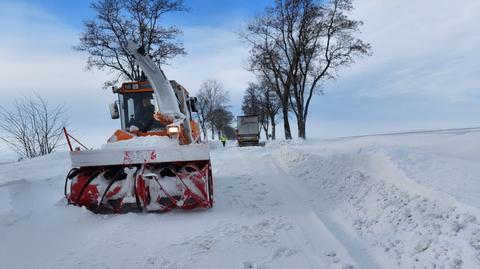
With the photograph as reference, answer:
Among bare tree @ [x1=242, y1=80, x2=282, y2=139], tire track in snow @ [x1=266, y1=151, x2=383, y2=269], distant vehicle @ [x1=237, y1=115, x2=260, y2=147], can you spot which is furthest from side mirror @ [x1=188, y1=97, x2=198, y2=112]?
bare tree @ [x1=242, y1=80, x2=282, y2=139]

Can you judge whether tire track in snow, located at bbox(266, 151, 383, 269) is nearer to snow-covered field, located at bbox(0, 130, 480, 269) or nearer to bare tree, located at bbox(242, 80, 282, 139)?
snow-covered field, located at bbox(0, 130, 480, 269)

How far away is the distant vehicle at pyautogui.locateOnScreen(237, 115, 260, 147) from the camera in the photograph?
1339 inches

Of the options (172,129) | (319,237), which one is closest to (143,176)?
(172,129)

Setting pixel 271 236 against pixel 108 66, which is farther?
pixel 108 66

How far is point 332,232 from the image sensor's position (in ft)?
15.6

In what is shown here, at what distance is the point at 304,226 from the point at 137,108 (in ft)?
14.7

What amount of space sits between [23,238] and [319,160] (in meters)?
7.07

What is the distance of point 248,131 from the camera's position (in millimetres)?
34812

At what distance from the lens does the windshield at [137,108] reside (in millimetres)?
7461

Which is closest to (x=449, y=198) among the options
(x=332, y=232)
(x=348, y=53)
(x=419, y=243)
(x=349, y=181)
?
(x=419, y=243)

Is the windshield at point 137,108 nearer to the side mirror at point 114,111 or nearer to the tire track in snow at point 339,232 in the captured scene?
the side mirror at point 114,111

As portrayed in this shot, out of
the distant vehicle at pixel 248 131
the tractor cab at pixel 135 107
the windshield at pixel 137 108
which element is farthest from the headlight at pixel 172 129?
the distant vehicle at pixel 248 131

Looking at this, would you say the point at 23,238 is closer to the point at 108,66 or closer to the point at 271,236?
the point at 271,236

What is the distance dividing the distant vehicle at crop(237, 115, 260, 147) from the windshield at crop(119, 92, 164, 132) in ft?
87.3
